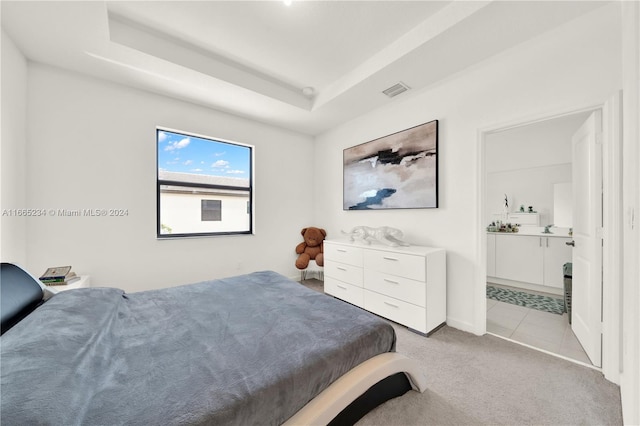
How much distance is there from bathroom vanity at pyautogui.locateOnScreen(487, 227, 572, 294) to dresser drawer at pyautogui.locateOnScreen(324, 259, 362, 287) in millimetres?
2689

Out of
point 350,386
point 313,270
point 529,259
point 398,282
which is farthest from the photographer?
point 313,270

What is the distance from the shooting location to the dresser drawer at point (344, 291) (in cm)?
296

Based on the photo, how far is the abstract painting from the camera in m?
2.72

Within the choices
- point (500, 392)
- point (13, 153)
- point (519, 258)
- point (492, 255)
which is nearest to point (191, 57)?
point (13, 153)

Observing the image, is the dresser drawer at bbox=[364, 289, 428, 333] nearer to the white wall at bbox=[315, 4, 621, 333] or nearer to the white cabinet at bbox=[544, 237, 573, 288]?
the white wall at bbox=[315, 4, 621, 333]

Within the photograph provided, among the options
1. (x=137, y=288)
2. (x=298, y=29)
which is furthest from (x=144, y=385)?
(x=298, y=29)

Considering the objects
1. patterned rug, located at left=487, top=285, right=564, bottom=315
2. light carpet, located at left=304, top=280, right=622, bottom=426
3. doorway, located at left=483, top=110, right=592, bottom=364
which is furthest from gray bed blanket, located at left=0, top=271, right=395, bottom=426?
patterned rug, located at left=487, top=285, right=564, bottom=315

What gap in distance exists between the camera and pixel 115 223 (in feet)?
8.75

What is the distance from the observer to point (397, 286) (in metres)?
2.54

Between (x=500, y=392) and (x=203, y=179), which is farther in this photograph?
(x=203, y=179)

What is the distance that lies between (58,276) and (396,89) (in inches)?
149

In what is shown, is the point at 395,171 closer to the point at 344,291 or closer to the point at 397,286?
the point at 397,286

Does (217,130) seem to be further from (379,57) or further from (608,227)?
(608,227)

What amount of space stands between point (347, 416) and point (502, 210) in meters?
4.68
